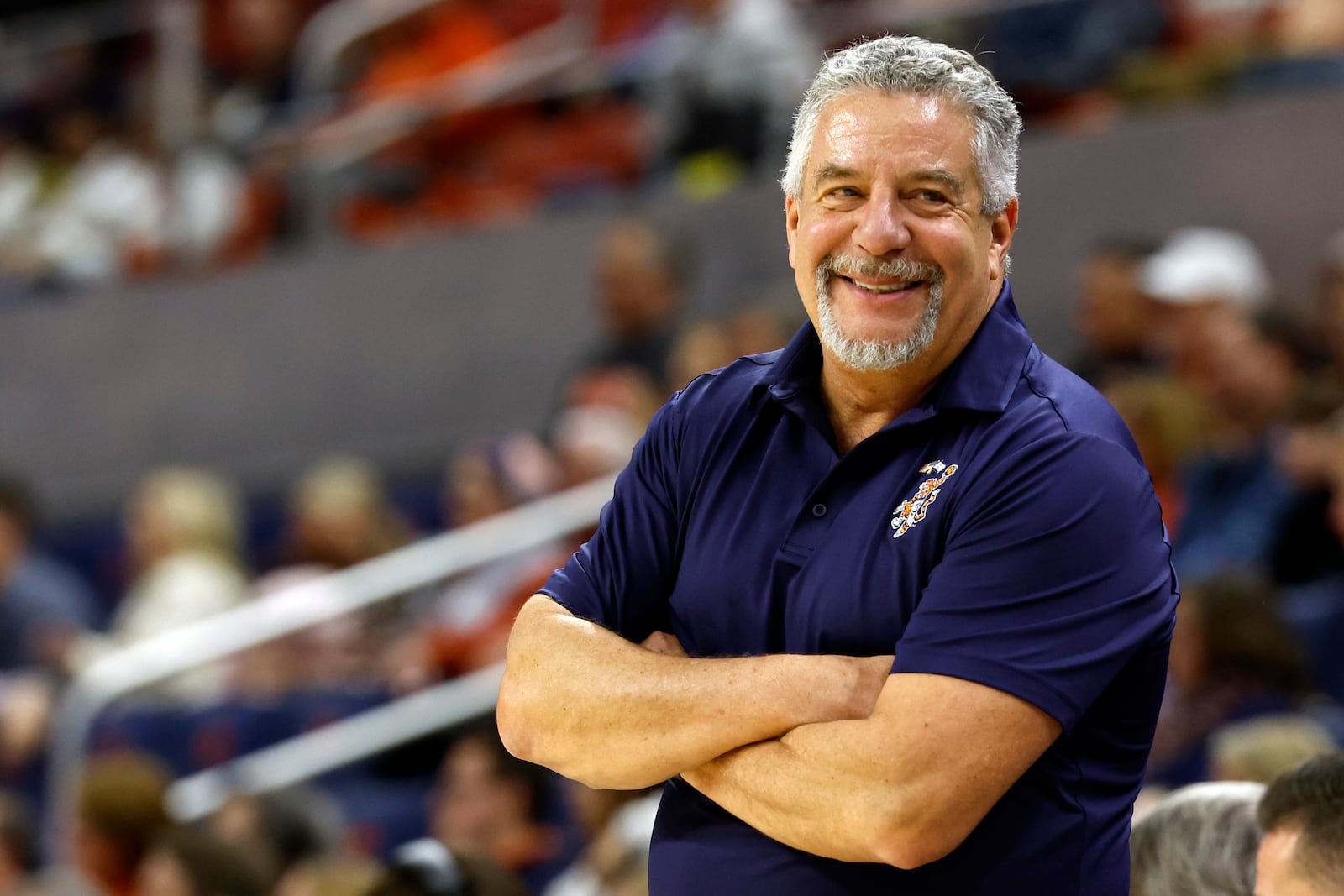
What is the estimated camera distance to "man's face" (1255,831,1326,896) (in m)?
1.82

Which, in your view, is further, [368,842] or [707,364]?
[707,364]

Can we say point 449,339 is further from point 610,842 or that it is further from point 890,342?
point 890,342

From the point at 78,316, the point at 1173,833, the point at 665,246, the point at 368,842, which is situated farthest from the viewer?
the point at 78,316

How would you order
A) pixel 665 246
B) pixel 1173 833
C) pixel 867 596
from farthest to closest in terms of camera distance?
pixel 665 246 → pixel 1173 833 → pixel 867 596

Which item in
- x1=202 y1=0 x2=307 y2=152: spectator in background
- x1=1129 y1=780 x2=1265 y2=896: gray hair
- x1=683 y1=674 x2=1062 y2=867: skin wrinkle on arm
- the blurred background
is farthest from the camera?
x1=202 y1=0 x2=307 y2=152: spectator in background

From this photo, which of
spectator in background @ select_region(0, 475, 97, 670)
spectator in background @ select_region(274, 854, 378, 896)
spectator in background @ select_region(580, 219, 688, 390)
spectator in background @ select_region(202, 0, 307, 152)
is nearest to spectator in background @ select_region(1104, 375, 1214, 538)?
spectator in background @ select_region(580, 219, 688, 390)

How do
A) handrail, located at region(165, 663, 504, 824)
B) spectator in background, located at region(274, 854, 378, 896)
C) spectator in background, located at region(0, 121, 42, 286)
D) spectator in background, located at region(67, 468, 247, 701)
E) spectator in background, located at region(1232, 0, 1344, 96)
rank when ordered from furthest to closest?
1. spectator in background, located at region(0, 121, 42, 286)
2. spectator in background, located at region(67, 468, 247, 701)
3. spectator in background, located at region(1232, 0, 1344, 96)
4. handrail, located at region(165, 663, 504, 824)
5. spectator in background, located at region(274, 854, 378, 896)

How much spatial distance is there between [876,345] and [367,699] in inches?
132

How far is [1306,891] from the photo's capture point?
1.81m

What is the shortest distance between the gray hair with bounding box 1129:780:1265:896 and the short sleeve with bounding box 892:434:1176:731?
1.74 feet

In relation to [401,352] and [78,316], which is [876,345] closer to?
[401,352]

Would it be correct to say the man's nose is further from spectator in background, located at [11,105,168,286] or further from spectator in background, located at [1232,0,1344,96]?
spectator in background, located at [11,105,168,286]

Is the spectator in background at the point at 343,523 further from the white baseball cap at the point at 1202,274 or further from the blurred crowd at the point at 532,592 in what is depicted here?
the white baseball cap at the point at 1202,274

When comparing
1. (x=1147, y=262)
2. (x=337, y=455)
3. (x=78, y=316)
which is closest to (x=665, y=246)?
(x=1147, y=262)
